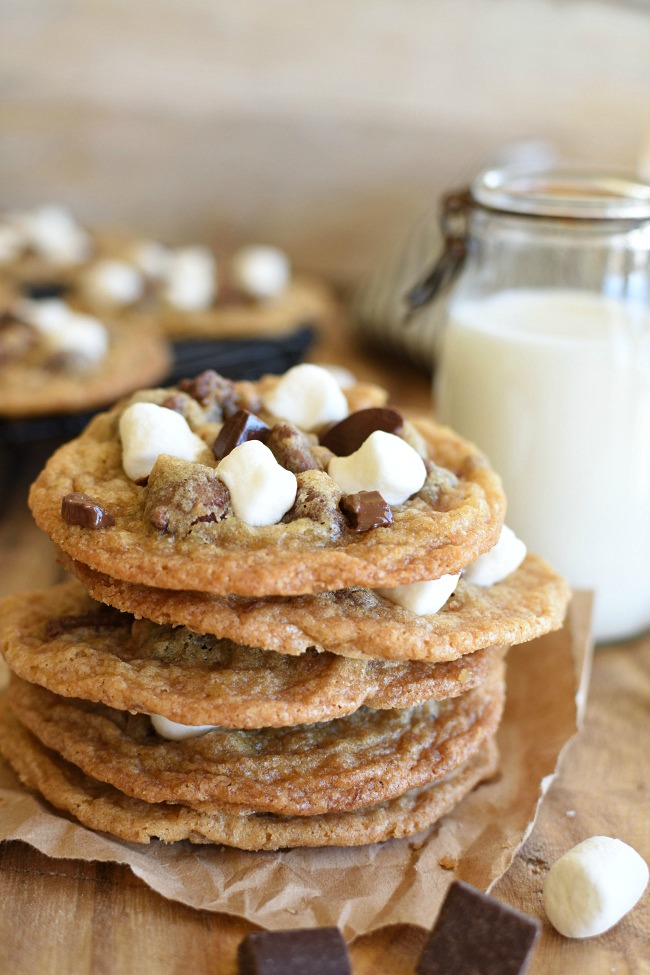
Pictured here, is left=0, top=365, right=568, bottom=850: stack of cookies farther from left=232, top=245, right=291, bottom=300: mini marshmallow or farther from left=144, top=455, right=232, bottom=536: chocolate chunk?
left=232, top=245, right=291, bottom=300: mini marshmallow

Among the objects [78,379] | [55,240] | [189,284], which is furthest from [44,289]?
[78,379]

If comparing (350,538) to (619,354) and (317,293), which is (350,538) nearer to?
(619,354)

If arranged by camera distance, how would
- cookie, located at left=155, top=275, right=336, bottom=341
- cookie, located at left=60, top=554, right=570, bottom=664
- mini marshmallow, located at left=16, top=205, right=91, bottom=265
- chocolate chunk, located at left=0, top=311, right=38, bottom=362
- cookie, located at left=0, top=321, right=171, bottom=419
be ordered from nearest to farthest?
cookie, located at left=60, top=554, right=570, bottom=664 < cookie, located at left=0, top=321, right=171, bottom=419 < chocolate chunk, located at left=0, top=311, right=38, bottom=362 < cookie, located at left=155, top=275, right=336, bottom=341 < mini marshmallow, located at left=16, top=205, right=91, bottom=265

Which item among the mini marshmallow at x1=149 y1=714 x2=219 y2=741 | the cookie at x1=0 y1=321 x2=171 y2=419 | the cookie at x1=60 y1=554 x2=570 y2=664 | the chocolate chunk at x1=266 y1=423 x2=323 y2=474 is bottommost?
the cookie at x1=0 y1=321 x2=171 y2=419

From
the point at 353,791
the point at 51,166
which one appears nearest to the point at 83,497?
the point at 353,791

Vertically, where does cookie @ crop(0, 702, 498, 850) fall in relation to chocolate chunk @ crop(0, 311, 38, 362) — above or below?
below

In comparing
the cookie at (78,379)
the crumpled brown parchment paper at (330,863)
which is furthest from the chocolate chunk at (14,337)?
the crumpled brown parchment paper at (330,863)

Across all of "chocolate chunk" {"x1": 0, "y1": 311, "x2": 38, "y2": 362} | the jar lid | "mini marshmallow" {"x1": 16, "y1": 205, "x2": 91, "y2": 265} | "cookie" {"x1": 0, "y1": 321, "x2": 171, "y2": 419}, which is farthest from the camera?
"mini marshmallow" {"x1": 16, "y1": 205, "x2": 91, "y2": 265}

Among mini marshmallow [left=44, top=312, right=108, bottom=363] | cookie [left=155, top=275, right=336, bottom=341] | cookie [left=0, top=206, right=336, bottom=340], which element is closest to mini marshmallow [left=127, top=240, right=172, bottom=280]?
cookie [left=0, top=206, right=336, bottom=340]

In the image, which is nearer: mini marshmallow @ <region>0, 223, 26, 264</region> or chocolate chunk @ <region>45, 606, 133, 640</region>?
chocolate chunk @ <region>45, 606, 133, 640</region>
